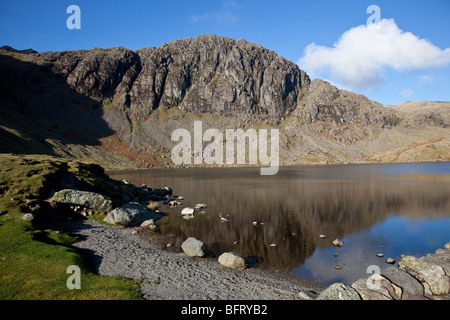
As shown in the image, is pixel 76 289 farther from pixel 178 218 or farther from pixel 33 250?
pixel 178 218

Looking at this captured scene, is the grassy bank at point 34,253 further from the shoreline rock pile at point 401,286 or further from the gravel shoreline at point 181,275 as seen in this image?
the shoreline rock pile at point 401,286

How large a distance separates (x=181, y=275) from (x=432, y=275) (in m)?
18.7

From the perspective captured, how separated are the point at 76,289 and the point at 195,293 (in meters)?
7.02

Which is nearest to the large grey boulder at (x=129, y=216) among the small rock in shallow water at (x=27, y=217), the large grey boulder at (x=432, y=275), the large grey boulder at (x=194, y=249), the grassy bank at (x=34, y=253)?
the grassy bank at (x=34, y=253)

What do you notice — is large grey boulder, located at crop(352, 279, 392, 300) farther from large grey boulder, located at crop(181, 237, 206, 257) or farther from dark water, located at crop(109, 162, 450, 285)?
large grey boulder, located at crop(181, 237, 206, 257)

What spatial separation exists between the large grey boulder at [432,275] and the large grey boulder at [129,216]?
32000 millimetres

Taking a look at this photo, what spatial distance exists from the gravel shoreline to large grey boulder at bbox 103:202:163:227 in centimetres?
702

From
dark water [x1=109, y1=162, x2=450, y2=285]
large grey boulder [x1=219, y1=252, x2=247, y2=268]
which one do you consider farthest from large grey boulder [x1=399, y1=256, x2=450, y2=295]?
large grey boulder [x1=219, y1=252, x2=247, y2=268]

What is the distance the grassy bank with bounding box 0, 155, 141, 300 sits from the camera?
46.2 ft

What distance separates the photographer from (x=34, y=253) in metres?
18.8

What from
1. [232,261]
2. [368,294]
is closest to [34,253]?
[232,261]

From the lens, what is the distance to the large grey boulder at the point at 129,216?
34.4 meters

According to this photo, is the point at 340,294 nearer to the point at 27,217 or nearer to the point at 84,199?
the point at 27,217
